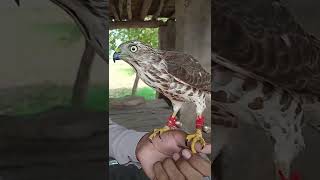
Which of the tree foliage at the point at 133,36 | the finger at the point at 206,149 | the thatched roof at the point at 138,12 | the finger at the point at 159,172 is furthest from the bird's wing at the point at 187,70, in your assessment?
the finger at the point at 159,172

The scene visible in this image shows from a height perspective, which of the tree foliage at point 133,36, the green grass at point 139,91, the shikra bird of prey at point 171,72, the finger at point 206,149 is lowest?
the finger at point 206,149

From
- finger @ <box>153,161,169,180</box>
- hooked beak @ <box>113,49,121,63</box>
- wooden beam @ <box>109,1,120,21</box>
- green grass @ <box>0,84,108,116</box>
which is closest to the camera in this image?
green grass @ <box>0,84,108,116</box>

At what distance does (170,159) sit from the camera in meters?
3.72

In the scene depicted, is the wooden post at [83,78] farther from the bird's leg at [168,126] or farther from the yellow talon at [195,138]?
the yellow talon at [195,138]

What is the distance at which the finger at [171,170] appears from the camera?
12.1 ft

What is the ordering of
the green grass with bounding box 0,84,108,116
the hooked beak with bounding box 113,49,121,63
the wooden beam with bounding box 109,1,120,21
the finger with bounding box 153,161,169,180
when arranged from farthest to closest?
the finger with bounding box 153,161,169,180 < the wooden beam with bounding box 109,1,120,21 < the hooked beak with bounding box 113,49,121,63 < the green grass with bounding box 0,84,108,116

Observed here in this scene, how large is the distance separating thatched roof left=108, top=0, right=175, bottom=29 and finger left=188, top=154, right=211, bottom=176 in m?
0.93

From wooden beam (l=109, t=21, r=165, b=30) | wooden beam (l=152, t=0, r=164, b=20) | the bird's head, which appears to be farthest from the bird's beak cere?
wooden beam (l=152, t=0, r=164, b=20)

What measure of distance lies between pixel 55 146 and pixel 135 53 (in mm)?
779

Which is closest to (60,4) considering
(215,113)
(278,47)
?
(215,113)

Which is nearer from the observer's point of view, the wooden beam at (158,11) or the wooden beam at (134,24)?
the wooden beam at (134,24)

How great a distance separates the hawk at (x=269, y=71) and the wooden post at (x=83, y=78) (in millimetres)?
812

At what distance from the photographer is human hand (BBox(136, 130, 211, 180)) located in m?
3.70

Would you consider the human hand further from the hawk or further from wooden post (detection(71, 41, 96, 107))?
wooden post (detection(71, 41, 96, 107))
